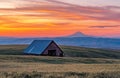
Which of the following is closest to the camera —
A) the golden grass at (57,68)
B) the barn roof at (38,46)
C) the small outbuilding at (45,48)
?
the golden grass at (57,68)

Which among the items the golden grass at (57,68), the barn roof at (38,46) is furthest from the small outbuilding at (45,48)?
the golden grass at (57,68)

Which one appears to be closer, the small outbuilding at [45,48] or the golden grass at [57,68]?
the golden grass at [57,68]

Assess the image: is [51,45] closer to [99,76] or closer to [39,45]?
[39,45]

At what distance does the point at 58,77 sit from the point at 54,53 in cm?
6600

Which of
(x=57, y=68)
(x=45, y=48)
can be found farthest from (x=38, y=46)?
(x=57, y=68)

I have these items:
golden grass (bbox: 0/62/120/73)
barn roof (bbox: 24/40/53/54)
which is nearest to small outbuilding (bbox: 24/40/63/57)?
barn roof (bbox: 24/40/53/54)

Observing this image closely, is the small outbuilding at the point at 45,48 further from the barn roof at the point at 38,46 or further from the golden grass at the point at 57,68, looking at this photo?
the golden grass at the point at 57,68

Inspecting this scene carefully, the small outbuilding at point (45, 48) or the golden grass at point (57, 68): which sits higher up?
the golden grass at point (57, 68)

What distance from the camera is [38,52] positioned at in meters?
91.6

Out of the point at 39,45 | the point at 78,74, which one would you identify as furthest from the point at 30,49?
the point at 78,74

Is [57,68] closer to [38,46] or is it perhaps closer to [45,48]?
[45,48]

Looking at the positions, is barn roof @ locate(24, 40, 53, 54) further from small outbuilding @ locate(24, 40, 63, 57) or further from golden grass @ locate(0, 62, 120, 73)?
golden grass @ locate(0, 62, 120, 73)

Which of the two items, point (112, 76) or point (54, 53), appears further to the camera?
point (54, 53)

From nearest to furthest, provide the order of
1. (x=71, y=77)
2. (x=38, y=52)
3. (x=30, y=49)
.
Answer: (x=71, y=77) → (x=38, y=52) → (x=30, y=49)
